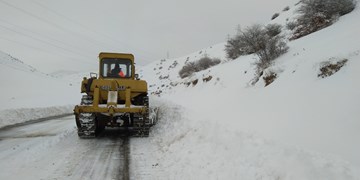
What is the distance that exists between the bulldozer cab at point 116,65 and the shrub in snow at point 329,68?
26.6ft

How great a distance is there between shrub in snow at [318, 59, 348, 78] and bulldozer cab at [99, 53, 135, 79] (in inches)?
319

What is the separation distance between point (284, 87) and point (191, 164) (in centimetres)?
501

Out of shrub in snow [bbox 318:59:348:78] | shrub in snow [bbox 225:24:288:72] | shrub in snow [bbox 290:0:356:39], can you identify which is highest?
shrub in snow [bbox 290:0:356:39]

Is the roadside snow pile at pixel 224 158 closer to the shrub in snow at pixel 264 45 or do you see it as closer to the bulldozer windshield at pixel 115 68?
the bulldozer windshield at pixel 115 68

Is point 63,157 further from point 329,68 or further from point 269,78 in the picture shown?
point 269,78

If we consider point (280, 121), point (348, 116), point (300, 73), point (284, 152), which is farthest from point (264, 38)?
point (284, 152)

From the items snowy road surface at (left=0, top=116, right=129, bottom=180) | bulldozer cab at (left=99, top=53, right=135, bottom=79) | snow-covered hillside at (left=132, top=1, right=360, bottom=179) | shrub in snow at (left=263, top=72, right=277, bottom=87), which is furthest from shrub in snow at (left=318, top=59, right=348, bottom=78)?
bulldozer cab at (left=99, top=53, right=135, bottom=79)

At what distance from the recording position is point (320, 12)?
17750 mm

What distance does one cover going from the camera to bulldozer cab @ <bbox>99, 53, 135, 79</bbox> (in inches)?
557

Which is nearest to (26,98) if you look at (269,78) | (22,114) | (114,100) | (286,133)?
(22,114)

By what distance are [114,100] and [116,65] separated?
7.77 ft

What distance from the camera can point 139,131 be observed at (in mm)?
12250

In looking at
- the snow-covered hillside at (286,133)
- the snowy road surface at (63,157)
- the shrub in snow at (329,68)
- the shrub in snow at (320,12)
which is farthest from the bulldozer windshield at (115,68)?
the shrub in snow at (320,12)

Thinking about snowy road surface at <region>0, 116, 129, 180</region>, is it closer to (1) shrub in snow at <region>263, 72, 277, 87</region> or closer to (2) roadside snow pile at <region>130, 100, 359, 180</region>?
(2) roadside snow pile at <region>130, 100, 359, 180</region>
